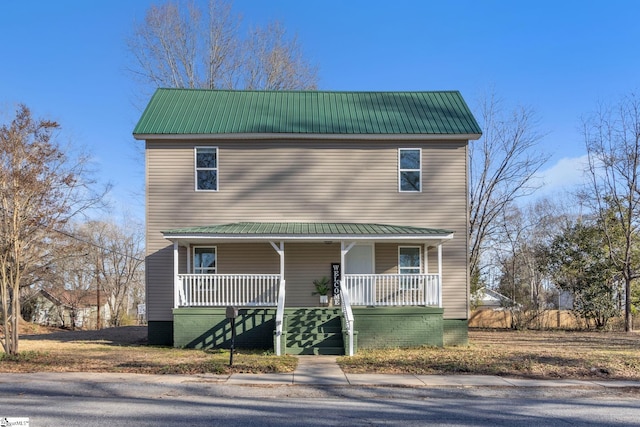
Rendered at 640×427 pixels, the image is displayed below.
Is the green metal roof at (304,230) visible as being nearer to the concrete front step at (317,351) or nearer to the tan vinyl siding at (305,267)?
the tan vinyl siding at (305,267)

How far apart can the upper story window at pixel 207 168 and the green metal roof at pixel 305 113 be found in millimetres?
709

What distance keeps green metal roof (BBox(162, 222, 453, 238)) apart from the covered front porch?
3 centimetres

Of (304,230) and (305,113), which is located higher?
(305,113)

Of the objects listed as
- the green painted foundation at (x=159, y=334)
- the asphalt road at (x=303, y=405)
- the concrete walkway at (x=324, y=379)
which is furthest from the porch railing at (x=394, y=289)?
the asphalt road at (x=303, y=405)

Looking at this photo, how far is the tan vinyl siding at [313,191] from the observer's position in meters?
17.0

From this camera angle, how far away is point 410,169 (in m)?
17.4

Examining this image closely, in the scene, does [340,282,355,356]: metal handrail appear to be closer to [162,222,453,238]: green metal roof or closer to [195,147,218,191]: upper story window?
[162,222,453,238]: green metal roof

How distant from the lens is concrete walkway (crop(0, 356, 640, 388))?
9.45 metres

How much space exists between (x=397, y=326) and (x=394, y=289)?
67.4 inches

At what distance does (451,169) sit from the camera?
17391mm

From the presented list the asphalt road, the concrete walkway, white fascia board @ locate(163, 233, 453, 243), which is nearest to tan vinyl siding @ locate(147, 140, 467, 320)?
white fascia board @ locate(163, 233, 453, 243)

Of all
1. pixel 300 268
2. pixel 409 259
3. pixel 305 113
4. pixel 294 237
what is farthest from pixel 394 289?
pixel 305 113

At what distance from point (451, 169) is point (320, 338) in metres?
7.16

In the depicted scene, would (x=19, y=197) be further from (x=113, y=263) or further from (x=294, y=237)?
(x=113, y=263)
